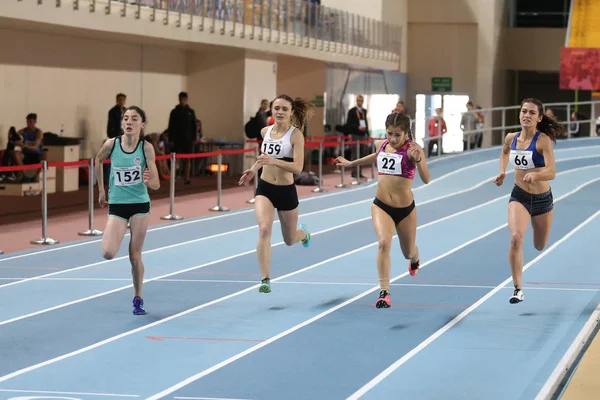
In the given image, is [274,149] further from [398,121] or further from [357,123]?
[357,123]

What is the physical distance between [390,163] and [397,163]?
6 cm

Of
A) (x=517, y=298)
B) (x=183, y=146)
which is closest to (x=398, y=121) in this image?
(x=517, y=298)

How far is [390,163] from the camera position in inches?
393

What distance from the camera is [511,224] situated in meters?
9.91

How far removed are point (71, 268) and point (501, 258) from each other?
481 centimetres

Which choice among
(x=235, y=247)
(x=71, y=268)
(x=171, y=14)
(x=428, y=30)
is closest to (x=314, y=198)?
(x=171, y=14)

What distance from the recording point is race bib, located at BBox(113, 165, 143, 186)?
948 centimetres

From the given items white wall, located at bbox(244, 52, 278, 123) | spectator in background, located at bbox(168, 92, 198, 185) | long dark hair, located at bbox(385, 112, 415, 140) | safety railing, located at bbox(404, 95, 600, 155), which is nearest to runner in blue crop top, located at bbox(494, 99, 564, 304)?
long dark hair, located at bbox(385, 112, 415, 140)

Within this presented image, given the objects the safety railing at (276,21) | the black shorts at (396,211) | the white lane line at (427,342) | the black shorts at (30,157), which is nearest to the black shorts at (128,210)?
the black shorts at (396,211)

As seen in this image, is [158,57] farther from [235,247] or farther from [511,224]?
[511,224]

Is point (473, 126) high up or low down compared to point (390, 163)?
down

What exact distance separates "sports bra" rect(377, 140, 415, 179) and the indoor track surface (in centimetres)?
116

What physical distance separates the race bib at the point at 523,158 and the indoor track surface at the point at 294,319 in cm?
121

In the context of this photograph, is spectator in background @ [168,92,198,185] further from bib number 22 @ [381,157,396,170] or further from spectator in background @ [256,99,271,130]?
bib number 22 @ [381,157,396,170]
